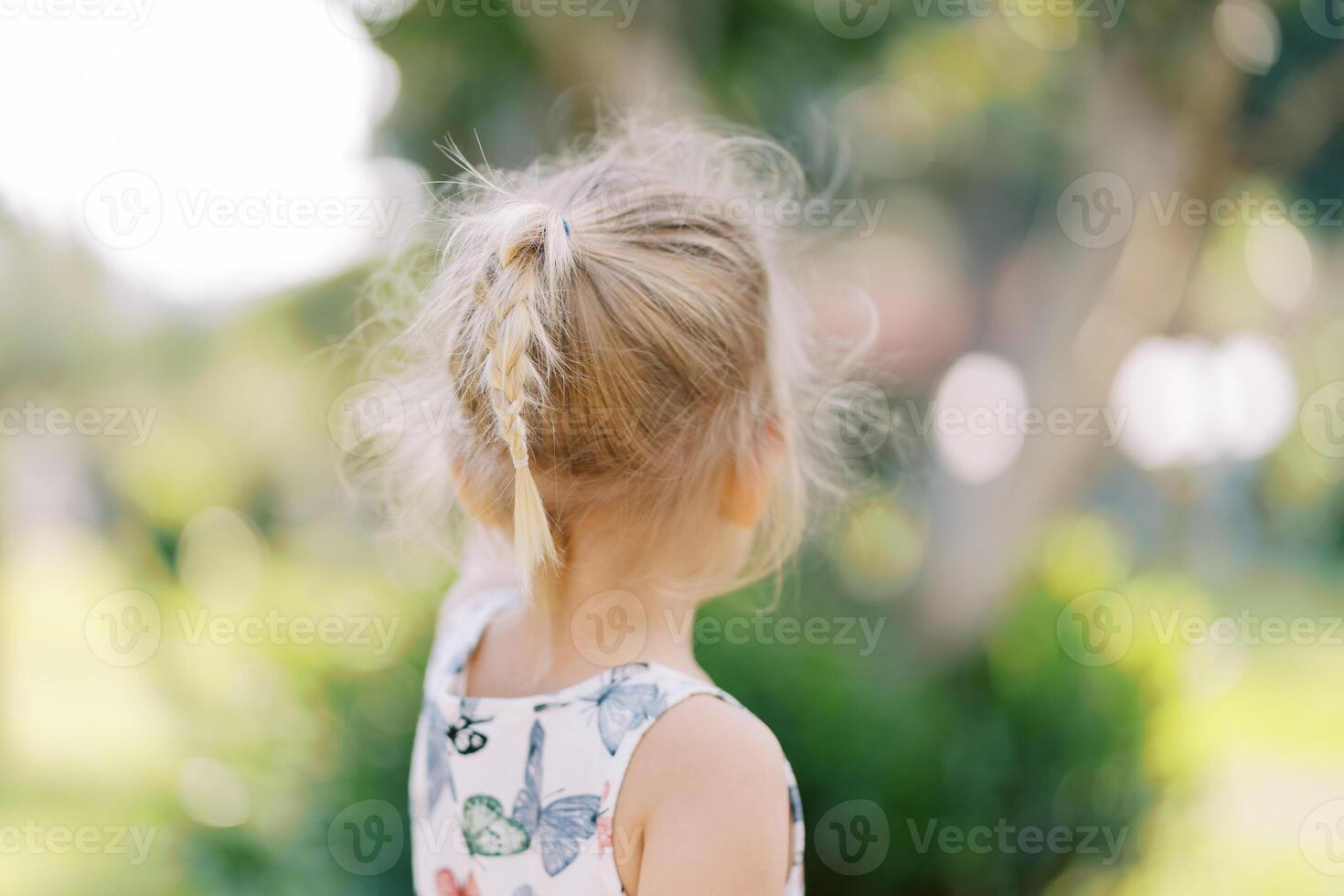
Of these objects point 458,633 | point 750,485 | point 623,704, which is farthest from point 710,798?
point 458,633

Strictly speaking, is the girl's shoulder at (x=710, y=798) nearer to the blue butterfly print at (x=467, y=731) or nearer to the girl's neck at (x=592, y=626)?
the girl's neck at (x=592, y=626)

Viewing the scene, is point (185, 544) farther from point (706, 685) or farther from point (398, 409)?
point (706, 685)

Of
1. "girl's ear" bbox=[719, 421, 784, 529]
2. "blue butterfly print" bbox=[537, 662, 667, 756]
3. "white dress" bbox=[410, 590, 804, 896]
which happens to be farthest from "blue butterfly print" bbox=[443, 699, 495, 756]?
"girl's ear" bbox=[719, 421, 784, 529]

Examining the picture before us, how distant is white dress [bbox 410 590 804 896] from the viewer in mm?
955

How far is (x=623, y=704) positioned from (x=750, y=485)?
0.31m

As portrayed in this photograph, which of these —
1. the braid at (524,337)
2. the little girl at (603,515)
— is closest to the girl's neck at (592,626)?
the little girl at (603,515)

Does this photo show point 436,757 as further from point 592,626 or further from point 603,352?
point 603,352

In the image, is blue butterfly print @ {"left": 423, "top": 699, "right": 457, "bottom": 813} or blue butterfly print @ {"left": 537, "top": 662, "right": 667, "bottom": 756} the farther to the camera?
blue butterfly print @ {"left": 423, "top": 699, "right": 457, "bottom": 813}

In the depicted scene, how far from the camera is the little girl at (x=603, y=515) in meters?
0.92

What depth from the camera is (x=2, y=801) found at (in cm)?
324

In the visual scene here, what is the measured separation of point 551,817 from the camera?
3.27ft

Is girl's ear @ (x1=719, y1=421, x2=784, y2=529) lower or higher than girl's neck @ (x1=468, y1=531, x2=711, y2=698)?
higher

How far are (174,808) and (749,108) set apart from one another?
9.38 feet

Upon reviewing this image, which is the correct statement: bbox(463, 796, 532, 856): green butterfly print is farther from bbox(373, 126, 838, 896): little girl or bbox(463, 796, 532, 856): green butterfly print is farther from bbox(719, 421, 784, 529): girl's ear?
bbox(719, 421, 784, 529): girl's ear
